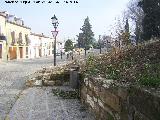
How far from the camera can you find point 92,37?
7812 cm

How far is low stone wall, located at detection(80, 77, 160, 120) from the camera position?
3571 mm

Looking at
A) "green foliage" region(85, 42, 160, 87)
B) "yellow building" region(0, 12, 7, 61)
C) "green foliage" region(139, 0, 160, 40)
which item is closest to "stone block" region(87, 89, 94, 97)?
"green foliage" region(85, 42, 160, 87)

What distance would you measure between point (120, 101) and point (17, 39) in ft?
167

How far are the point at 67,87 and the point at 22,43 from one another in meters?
46.4

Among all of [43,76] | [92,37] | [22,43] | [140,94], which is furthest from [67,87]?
[92,37]

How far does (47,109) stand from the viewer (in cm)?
814

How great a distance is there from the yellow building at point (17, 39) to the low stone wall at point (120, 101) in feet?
139

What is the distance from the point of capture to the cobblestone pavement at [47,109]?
729cm

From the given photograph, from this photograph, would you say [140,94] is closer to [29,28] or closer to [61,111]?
[61,111]

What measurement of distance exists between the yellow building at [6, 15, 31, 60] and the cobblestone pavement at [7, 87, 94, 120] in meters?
39.2

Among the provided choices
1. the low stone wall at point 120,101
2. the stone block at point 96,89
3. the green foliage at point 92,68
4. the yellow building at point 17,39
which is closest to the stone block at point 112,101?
the low stone wall at point 120,101

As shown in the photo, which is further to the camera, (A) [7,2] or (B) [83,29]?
(B) [83,29]

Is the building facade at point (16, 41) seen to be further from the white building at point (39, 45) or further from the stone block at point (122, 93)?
the stone block at point (122, 93)

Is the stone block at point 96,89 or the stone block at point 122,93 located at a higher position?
the stone block at point 122,93
